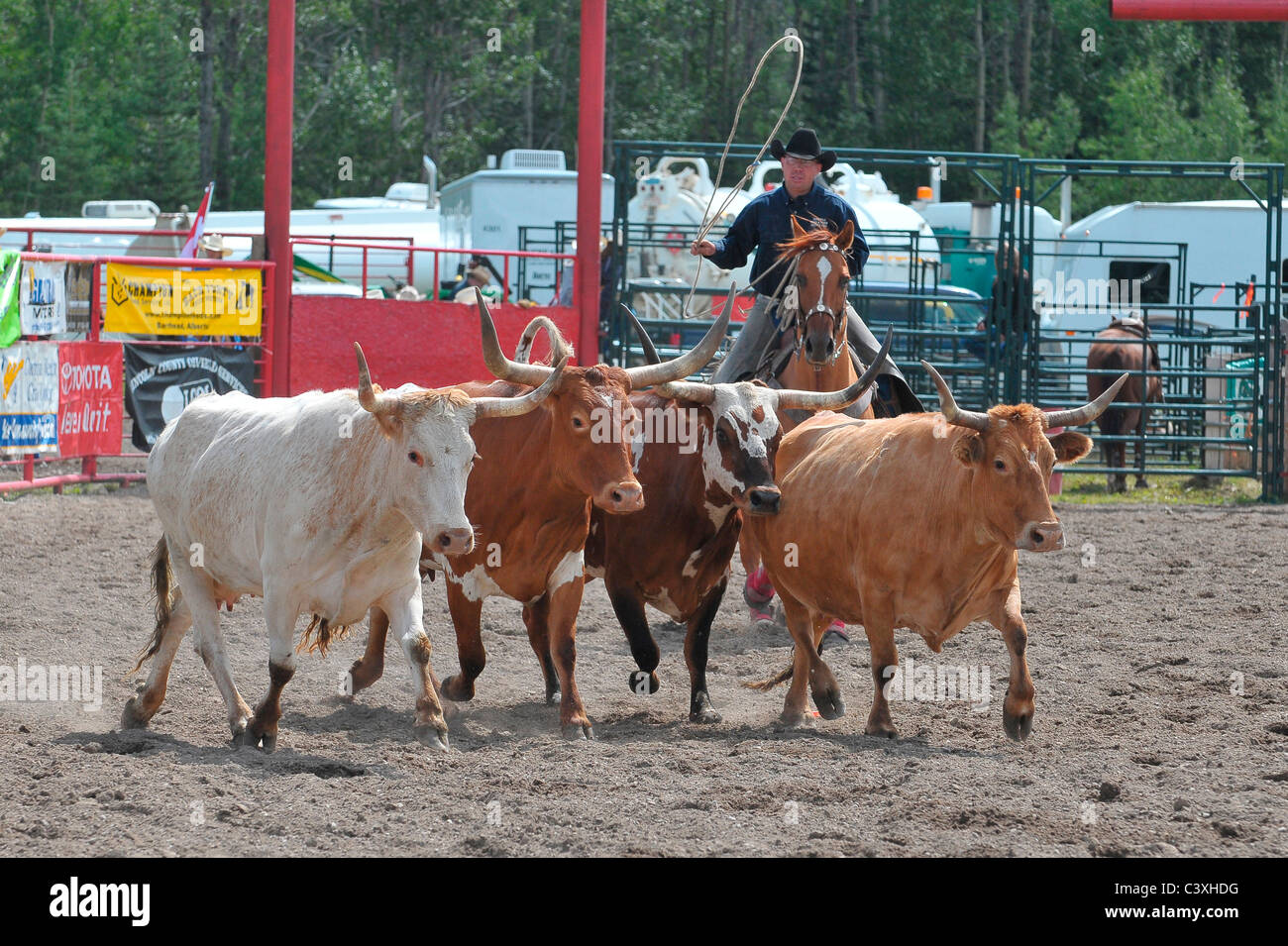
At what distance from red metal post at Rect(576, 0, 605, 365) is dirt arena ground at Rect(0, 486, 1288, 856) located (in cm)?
595

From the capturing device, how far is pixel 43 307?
Answer: 38.2 feet

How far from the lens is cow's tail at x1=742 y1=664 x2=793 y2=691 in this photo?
677 centimetres

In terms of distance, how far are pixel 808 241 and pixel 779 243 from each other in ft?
0.79

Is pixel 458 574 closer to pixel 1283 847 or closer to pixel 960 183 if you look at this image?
pixel 1283 847

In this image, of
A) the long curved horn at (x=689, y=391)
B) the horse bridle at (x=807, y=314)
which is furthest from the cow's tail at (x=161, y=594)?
the horse bridle at (x=807, y=314)

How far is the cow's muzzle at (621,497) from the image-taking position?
553cm

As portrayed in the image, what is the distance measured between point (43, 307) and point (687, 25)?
32.3 m

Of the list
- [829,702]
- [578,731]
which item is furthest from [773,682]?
[578,731]

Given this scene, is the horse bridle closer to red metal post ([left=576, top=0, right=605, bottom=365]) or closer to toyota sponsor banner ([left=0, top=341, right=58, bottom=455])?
toyota sponsor banner ([left=0, top=341, right=58, bottom=455])

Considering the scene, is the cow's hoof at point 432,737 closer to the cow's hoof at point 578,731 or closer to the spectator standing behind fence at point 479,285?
the cow's hoof at point 578,731

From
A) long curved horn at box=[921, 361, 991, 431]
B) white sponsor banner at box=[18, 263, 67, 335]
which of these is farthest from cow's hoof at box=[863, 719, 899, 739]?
white sponsor banner at box=[18, 263, 67, 335]

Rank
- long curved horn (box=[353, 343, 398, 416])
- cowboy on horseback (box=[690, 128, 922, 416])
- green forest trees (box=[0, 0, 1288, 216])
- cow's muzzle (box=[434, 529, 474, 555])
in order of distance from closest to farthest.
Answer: cow's muzzle (box=[434, 529, 474, 555]) → long curved horn (box=[353, 343, 398, 416]) → cowboy on horseback (box=[690, 128, 922, 416]) → green forest trees (box=[0, 0, 1288, 216])

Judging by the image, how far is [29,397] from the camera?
11.4m

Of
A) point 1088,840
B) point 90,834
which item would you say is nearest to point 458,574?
point 90,834
